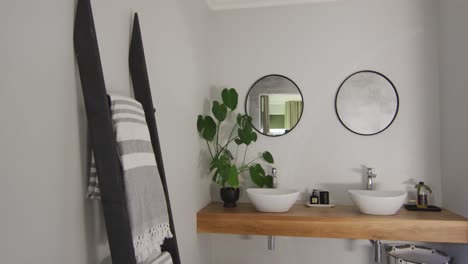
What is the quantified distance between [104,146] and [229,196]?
1.63 m

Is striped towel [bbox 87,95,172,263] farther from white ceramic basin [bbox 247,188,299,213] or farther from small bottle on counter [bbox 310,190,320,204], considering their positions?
small bottle on counter [bbox 310,190,320,204]

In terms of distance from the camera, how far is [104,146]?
0.90 meters

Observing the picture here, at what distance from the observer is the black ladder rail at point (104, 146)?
894 millimetres

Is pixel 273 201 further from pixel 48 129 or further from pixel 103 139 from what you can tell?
pixel 48 129

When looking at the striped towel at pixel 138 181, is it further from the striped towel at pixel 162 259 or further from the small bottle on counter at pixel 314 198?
the small bottle on counter at pixel 314 198

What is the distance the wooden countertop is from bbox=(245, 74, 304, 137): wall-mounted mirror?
75cm

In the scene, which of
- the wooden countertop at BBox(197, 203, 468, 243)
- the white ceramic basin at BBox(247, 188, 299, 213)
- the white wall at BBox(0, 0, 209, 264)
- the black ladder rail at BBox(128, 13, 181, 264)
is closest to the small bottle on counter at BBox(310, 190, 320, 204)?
the wooden countertop at BBox(197, 203, 468, 243)

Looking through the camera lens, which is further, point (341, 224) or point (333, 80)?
point (333, 80)

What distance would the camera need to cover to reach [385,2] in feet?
8.30

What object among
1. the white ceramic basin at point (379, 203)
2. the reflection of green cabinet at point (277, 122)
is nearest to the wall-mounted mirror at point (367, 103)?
the reflection of green cabinet at point (277, 122)

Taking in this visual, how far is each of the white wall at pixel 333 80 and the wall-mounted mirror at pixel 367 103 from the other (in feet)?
0.17

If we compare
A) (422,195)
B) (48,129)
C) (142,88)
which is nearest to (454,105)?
(422,195)

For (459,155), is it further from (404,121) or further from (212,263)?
(212,263)

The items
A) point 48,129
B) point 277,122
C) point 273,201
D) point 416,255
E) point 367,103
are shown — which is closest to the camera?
point 48,129
